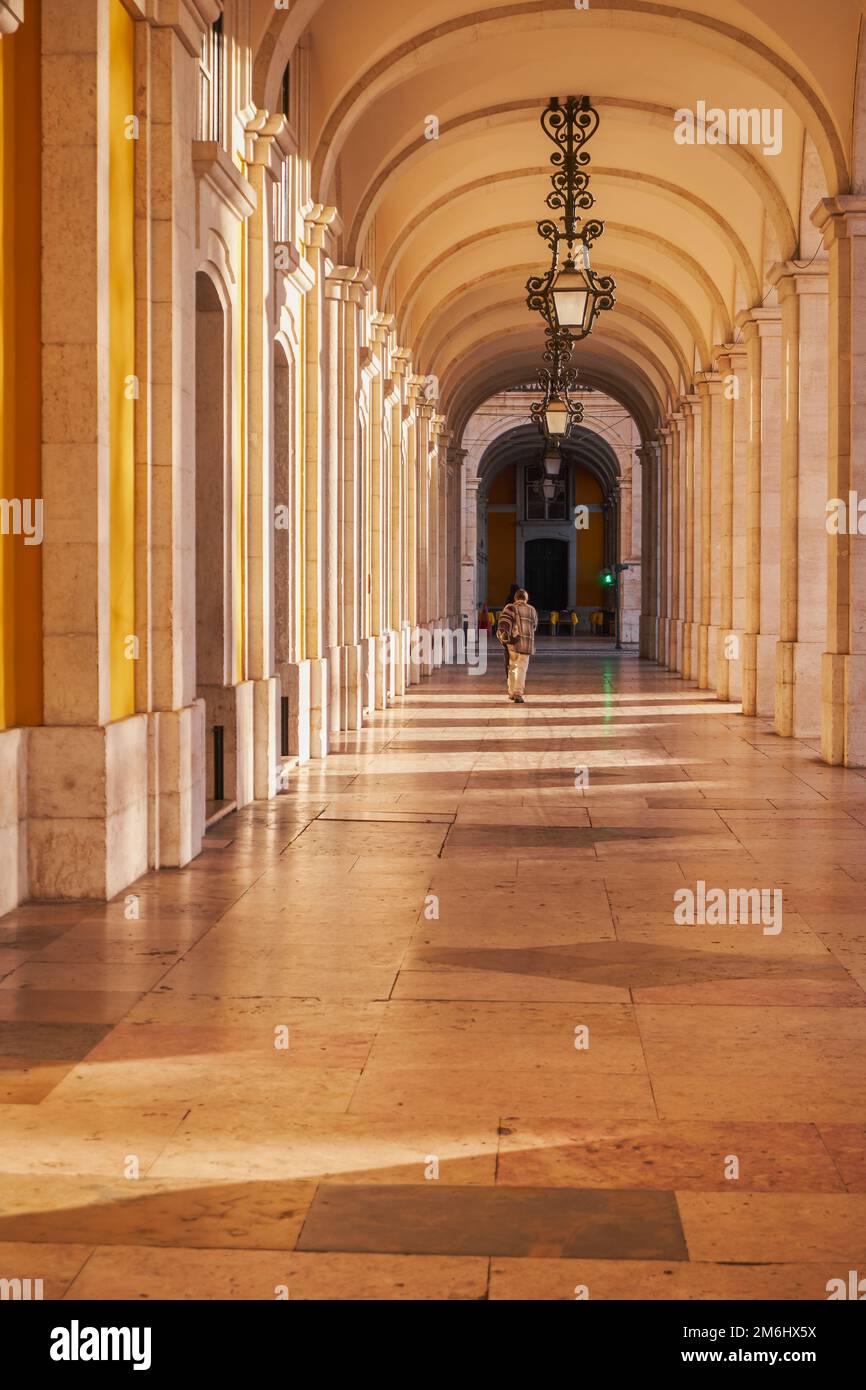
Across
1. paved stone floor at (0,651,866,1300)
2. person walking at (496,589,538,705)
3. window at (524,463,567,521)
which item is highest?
window at (524,463,567,521)

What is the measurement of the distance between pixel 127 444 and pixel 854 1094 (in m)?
5.14

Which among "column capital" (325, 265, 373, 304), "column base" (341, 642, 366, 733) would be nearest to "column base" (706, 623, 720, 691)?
"column base" (341, 642, 366, 733)

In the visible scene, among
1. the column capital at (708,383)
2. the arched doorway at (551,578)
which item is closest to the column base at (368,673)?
the column capital at (708,383)

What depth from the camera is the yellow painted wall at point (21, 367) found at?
7.41 metres

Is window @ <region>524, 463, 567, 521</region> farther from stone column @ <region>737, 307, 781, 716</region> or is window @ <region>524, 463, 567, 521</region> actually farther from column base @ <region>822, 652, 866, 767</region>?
column base @ <region>822, 652, 866, 767</region>

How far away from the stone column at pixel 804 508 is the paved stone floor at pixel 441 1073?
6641 mm

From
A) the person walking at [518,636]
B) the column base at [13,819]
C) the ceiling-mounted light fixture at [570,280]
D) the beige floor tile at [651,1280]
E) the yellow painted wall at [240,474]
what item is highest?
the ceiling-mounted light fixture at [570,280]

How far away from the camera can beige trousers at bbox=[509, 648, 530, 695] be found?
2228cm

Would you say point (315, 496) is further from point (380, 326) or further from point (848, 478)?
point (380, 326)

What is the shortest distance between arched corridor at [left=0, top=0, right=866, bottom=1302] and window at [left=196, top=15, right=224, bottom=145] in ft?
0.17

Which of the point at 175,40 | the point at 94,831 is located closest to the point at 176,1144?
the point at 94,831

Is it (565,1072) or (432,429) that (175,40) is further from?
(432,429)

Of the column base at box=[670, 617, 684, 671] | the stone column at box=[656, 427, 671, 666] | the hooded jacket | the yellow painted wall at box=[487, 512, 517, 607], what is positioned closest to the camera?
the hooded jacket

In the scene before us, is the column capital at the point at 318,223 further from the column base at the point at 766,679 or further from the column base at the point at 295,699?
the column base at the point at 766,679
